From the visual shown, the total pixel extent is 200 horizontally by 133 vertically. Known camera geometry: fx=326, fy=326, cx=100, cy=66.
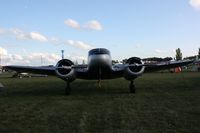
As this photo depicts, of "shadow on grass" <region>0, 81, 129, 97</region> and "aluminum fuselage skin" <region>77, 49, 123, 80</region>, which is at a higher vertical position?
"aluminum fuselage skin" <region>77, 49, 123, 80</region>

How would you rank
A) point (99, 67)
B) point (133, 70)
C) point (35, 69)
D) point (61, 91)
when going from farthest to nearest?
1. point (61, 91)
2. point (35, 69)
3. point (133, 70)
4. point (99, 67)

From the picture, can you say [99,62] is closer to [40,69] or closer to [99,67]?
[99,67]

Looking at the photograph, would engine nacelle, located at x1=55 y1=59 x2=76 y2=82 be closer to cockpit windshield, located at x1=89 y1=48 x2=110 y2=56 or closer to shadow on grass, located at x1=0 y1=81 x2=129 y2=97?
shadow on grass, located at x1=0 y1=81 x2=129 y2=97

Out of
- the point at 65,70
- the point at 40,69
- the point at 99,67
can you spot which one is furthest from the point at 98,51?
the point at 40,69

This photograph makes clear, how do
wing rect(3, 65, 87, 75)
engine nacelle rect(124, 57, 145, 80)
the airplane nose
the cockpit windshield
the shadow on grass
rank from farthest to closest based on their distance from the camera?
wing rect(3, 65, 87, 75), the shadow on grass, the cockpit windshield, the airplane nose, engine nacelle rect(124, 57, 145, 80)

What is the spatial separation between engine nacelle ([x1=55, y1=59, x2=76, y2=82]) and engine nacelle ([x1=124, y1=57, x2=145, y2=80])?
3338 mm

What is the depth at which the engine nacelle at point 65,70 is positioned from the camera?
20031 millimetres

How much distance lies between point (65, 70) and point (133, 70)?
4.30 meters

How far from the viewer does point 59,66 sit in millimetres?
20531

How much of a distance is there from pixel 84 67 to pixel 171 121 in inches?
483

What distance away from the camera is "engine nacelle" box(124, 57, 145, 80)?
65.2ft

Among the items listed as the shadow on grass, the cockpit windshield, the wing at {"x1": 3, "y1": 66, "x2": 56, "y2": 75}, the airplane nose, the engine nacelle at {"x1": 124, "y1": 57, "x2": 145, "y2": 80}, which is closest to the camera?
the engine nacelle at {"x1": 124, "y1": 57, "x2": 145, "y2": 80}

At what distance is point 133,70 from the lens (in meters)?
20.5

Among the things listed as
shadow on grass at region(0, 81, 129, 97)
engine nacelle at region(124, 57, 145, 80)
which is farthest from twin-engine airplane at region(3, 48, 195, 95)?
shadow on grass at region(0, 81, 129, 97)
